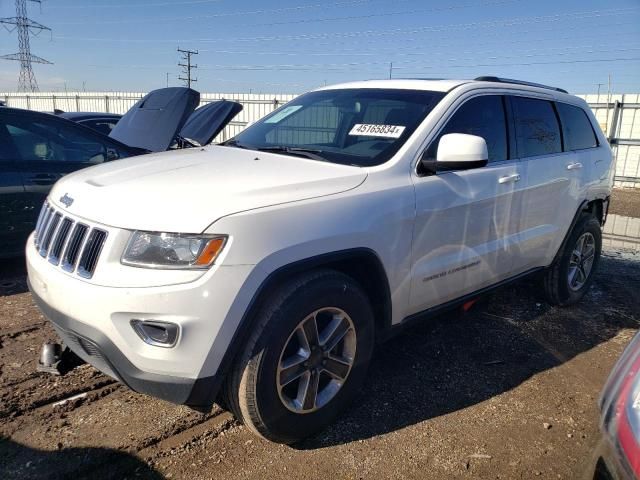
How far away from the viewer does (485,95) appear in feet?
12.0

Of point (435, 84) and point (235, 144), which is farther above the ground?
point (435, 84)

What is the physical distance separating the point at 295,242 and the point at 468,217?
142 centimetres

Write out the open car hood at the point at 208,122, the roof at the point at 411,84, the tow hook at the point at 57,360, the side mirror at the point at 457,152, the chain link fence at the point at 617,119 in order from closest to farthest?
the tow hook at the point at 57,360
the side mirror at the point at 457,152
the roof at the point at 411,84
the open car hood at the point at 208,122
the chain link fence at the point at 617,119

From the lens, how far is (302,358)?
261 centimetres

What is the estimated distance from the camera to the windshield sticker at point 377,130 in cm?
316

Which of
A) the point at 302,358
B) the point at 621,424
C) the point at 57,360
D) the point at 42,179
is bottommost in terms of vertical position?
the point at 57,360

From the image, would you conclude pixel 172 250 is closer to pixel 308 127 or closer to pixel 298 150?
pixel 298 150

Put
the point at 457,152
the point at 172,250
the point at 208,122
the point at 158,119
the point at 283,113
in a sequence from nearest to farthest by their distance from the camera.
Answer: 1. the point at 172,250
2. the point at 457,152
3. the point at 283,113
4. the point at 208,122
5. the point at 158,119

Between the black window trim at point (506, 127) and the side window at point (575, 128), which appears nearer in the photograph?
the black window trim at point (506, 127)

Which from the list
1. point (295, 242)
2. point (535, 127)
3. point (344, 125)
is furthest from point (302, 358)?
point (535, 127)

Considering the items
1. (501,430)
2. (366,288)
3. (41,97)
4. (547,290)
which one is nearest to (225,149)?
(366,288)

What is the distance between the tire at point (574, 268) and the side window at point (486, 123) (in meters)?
1.47

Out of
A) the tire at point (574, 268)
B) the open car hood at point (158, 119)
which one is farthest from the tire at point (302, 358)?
the open car hood at point (158, 119)

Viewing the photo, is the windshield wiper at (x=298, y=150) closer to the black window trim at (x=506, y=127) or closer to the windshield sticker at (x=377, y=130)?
the windshield sticker at (x=377, y=130)
